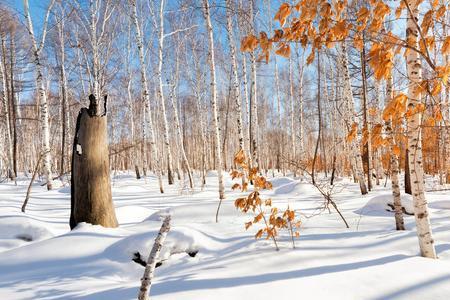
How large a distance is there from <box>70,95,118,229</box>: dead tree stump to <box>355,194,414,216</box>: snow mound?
4609 mm

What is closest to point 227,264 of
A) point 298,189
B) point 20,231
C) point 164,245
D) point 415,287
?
point 164,245

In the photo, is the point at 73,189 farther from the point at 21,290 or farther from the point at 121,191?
the point at 121,191

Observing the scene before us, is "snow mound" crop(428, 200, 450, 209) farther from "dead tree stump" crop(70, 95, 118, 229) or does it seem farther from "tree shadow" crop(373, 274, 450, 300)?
"dead tree stump" crop(70, 95, 118, 229)

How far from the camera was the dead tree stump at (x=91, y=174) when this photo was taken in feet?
13.5

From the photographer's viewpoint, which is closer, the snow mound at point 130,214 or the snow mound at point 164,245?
the snow mound at point 164,245

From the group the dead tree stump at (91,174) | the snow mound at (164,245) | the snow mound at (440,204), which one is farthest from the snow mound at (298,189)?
the dead tree stump at (91,174)

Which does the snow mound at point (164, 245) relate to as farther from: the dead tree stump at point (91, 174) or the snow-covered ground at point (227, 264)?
the dead tree stump at point (91, 174)

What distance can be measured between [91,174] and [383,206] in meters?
5.37

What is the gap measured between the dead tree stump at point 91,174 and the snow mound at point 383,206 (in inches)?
181

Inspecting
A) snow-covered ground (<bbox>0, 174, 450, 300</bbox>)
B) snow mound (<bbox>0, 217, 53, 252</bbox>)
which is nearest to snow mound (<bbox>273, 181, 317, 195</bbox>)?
snow-covered ground (<bbox>0, 174, 450, 300</bbox>)

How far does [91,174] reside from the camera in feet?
13.6

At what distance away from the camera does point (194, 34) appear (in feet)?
54.9

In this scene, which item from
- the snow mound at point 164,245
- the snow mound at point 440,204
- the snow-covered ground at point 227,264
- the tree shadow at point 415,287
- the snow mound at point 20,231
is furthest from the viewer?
the snow mound at point 440,204

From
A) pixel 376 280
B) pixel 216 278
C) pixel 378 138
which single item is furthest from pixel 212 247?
pixel 378 138
